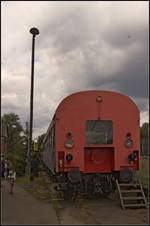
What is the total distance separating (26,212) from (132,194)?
162 inches

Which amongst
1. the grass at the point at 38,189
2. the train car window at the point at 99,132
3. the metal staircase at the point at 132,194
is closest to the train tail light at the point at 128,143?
the train car window at the point at 99,132

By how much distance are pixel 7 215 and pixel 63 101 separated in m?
4.39

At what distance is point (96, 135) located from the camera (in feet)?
37.9

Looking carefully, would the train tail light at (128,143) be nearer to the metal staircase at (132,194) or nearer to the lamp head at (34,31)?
the metal staircase at (132,194)

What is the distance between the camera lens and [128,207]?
33.0ft

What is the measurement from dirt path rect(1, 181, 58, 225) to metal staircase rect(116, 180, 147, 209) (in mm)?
2139

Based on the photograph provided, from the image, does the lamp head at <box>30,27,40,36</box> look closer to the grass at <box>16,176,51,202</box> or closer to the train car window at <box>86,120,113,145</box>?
the grass at <box>16,176,51,202</box>

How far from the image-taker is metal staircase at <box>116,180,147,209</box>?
32.9 feet

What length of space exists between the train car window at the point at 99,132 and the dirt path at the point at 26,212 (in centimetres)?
253

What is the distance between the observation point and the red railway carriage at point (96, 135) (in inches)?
444

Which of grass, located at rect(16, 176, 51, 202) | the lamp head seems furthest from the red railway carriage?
the lamp head

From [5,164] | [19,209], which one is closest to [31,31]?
[5,164]

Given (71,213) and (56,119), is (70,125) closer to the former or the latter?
(56,119)

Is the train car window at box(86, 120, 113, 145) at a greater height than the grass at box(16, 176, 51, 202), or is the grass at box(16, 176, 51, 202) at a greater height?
the train car window at box(86, 120, 113, 145)
